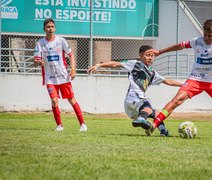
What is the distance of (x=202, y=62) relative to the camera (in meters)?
11.0

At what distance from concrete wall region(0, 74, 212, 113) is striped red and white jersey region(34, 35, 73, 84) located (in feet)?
25.4

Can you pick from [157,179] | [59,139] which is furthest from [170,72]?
[157,179]

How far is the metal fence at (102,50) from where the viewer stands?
2128cm

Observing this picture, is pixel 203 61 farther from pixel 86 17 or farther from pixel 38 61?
pixel 86 17

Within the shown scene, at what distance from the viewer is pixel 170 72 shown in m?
21.8

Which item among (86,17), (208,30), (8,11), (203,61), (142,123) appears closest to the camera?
(142,123)

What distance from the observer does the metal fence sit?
838 inches

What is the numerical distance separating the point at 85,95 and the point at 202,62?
994 centimetres

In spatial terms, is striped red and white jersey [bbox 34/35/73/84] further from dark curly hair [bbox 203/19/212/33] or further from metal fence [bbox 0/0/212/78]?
metal fence [bbox 0/0/212/78]

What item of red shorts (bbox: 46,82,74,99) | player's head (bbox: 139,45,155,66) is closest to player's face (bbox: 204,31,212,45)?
player's head (bbox: 139,45,155,66)

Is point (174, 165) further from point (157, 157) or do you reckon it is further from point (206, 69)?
point (206, 69)

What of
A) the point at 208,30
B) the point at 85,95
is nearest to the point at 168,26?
the point at 85,95

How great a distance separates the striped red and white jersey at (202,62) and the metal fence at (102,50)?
9.72m

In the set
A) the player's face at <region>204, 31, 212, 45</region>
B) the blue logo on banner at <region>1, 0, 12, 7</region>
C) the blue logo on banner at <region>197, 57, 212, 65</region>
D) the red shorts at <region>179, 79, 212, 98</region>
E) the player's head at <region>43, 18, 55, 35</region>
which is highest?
the blue logo on banner at <region>1, 0, 12, 7</region>
